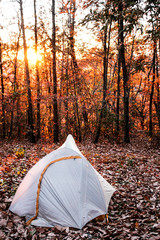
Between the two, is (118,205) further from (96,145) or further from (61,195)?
(96,145)

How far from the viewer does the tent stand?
461 cm

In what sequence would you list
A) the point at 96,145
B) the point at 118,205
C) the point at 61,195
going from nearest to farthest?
1. the point at 61,195
2. the point at 118,205
3. the point at 96,145

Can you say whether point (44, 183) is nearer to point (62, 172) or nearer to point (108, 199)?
point (62, 172)

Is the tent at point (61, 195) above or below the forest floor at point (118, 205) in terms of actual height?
above

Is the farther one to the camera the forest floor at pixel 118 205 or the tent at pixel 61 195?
the tent at pixel 61 195

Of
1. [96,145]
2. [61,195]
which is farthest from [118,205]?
[96,145]

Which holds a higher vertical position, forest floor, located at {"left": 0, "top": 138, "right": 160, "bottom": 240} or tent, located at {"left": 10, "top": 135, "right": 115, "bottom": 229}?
tent, located at {"left": 10, "top": 135, "right": 115, "bottom": 229}

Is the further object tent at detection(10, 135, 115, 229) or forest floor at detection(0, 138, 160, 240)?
tent at detection(10, 135, 115, 229)

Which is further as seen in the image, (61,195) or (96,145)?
(96,145)

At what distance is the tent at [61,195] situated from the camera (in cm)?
461

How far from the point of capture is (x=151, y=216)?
482cm

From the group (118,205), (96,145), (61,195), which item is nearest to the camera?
(61,195)

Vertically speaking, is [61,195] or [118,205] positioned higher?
[61,195]

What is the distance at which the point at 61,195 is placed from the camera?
15.7 ft
